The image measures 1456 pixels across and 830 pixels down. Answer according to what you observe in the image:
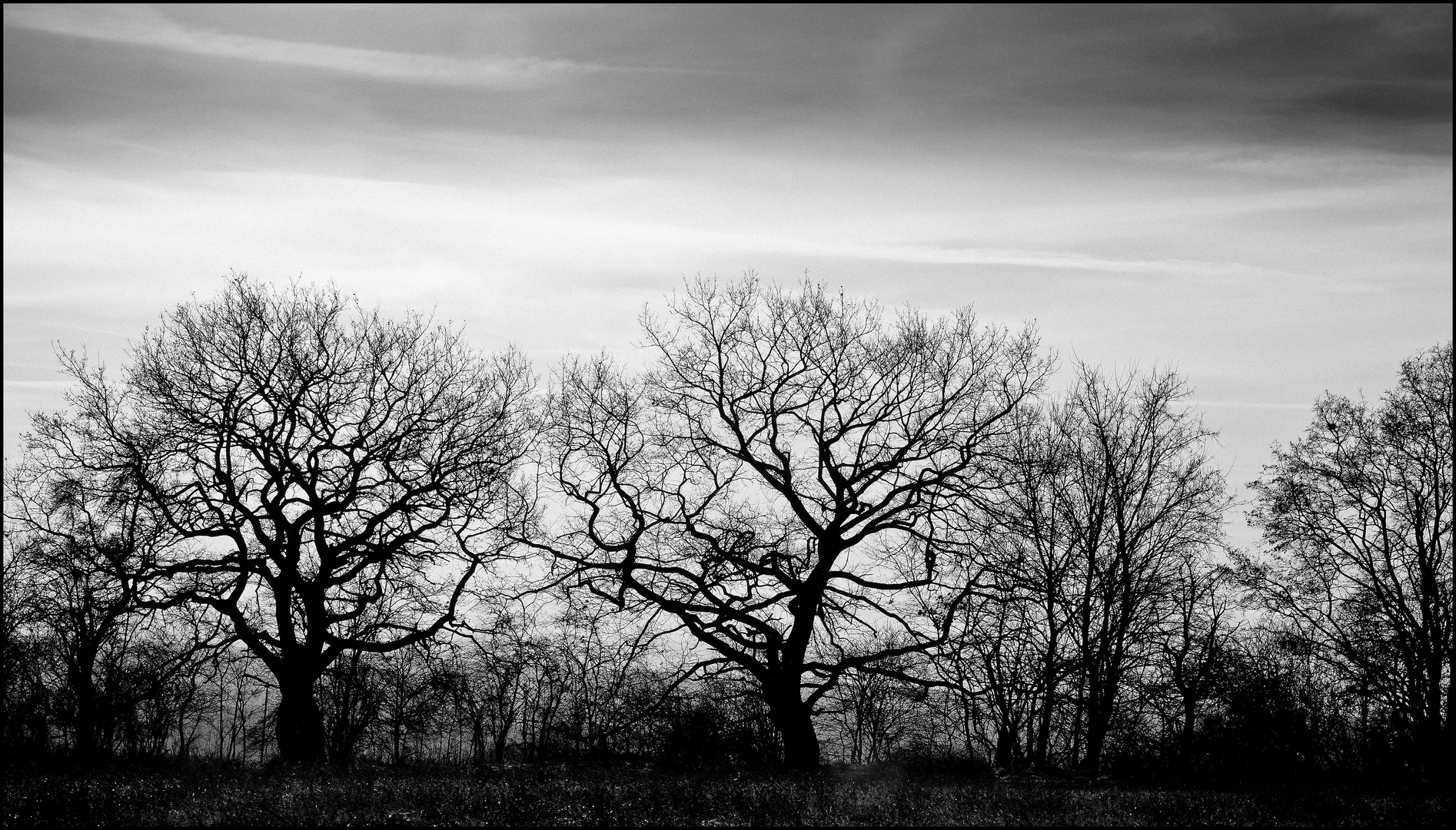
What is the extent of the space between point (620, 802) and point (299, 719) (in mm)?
12890

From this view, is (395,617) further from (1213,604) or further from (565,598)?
(1213,604)

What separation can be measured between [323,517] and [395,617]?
18.0 ft

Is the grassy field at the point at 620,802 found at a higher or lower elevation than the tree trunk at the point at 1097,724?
higher

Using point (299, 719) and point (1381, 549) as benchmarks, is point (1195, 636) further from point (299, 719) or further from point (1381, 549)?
point (299, 719)

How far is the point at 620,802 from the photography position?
1614 centimetres

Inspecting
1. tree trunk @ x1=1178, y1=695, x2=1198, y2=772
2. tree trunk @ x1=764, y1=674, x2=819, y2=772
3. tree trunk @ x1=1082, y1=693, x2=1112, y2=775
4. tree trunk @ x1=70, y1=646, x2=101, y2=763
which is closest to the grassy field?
tree trunk @ x1=1178, y1=695, x2=1198, y2=772

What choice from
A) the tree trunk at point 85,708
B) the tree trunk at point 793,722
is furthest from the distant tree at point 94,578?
the tree trunk at point 793,722

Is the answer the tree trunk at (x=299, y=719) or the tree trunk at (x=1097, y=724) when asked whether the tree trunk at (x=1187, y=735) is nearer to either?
the tree trunk at (x=1097, y=724)

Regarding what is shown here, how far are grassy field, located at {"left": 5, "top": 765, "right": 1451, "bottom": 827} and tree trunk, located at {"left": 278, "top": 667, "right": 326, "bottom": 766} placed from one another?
5962 mm

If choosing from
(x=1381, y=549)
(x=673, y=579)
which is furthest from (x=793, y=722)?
(x=1381, y=549)

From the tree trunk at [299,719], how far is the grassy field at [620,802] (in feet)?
19.6

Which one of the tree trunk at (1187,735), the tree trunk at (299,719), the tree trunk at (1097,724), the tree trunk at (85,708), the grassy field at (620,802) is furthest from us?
the tree trunk at (1097,724)

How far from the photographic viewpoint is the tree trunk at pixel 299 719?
24.9 meters

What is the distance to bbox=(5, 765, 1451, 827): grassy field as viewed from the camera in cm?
1513
